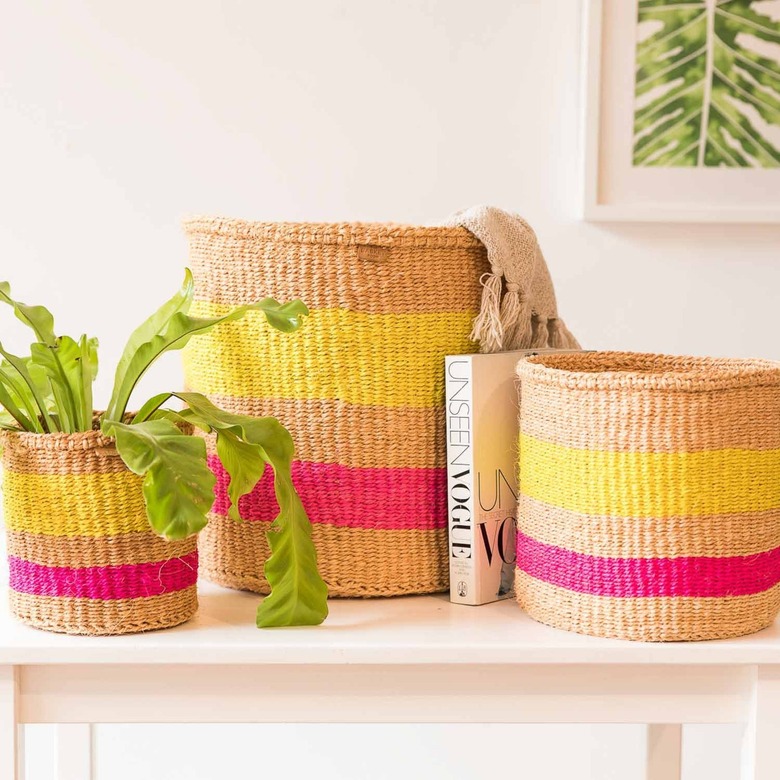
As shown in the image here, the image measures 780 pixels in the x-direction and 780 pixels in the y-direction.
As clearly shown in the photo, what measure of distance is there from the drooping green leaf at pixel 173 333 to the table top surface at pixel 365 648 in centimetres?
16

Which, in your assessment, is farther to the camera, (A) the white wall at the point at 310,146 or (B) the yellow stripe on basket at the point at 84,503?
(A) the white wall at the point at 310,146

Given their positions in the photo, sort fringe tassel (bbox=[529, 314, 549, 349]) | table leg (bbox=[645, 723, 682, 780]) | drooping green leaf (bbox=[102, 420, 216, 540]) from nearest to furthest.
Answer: drooping green leaf (bbox=[102, 420, 216, 540]) < fringe tassel (bbox=[529, 314, 549, 349]) < table leg (bbox=[645, 723, 682, 780])

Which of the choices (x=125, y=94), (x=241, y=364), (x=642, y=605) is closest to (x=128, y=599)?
(x=241, y=364)

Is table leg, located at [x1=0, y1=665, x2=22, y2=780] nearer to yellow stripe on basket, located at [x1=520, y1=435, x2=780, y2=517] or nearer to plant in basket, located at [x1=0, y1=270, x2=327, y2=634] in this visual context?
plant in basket, located at [x1=0, y1=270, x2=327, y2=634]

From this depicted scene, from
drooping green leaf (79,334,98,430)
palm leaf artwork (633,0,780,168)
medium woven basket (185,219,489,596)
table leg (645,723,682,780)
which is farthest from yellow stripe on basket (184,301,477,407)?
palm leaf artwork (633,0,780,168)

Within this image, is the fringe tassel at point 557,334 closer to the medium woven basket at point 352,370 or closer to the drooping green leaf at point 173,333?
the medium woven basket at point 352,370

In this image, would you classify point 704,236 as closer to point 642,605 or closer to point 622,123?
point 622,123

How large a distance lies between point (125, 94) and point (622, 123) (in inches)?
24.2

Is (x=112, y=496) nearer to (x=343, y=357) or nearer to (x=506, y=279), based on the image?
(x=343, y=357)

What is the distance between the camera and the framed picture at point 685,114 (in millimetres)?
1226

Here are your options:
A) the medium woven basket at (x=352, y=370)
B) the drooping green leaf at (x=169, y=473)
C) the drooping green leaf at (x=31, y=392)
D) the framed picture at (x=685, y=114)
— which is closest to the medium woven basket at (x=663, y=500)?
the medium woven basket at (x=352, y=370)

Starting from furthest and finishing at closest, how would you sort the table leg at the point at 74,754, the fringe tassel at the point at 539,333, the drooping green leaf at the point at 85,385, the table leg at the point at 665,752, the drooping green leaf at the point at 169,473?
the table leg at the point at 74,754 < the table leg at the point at 665,752 < the fringe tassel at the point at 539,333 < the drooping green leaf at the point at 85,385 < the drooping green leaf at the point at 169,473

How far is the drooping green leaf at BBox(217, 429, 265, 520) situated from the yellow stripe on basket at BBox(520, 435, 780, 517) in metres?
0.21

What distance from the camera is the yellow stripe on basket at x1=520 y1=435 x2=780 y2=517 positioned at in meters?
0.67
